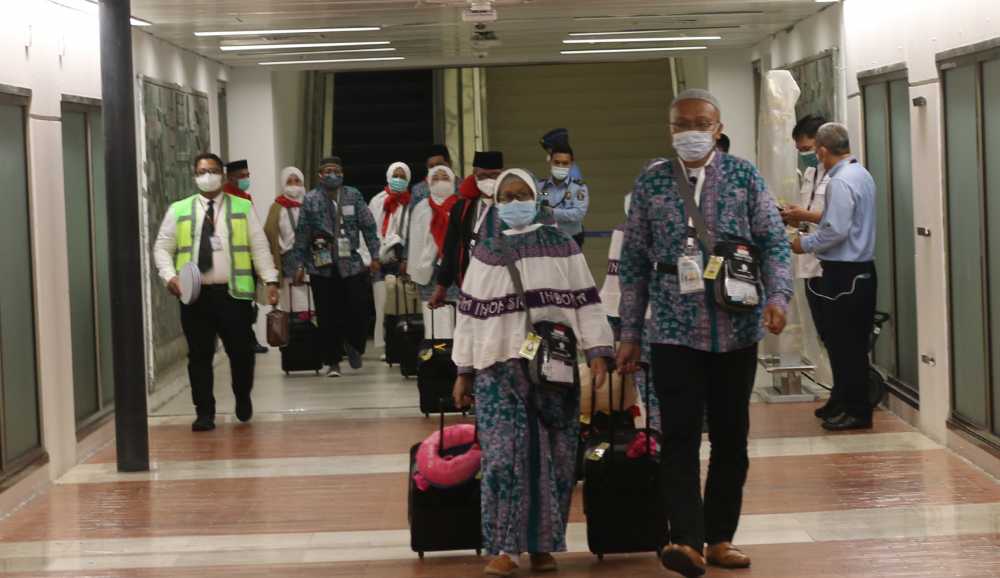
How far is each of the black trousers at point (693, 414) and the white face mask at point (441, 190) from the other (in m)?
7.22

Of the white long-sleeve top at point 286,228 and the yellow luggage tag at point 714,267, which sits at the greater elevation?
the white long-sleeve top at point 286,228

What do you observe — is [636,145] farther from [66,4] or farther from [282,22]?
[66,4]

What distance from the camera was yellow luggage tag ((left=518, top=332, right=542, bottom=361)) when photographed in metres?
7.03

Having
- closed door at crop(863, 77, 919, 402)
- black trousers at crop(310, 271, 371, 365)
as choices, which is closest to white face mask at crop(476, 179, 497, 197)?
closed door at crop(863, 77, 919, 402)

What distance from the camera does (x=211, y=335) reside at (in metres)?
11.8

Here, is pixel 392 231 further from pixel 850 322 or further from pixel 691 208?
pixel 691 208

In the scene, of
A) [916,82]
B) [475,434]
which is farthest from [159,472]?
[916,82]

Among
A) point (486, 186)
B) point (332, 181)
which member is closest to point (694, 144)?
point (486, 186)

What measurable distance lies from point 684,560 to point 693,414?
602 millimetres

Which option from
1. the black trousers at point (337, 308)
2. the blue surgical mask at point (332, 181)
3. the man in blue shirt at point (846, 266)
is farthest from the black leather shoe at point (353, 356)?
the man in blue shirt at point (846, 266)

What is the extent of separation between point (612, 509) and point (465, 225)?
12.2 feet

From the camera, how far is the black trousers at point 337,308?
14758 mm

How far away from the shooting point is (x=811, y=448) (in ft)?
33.8

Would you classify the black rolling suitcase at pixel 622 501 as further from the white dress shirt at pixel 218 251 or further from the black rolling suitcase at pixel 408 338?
the black rolling suitcase at pixel 408 338
